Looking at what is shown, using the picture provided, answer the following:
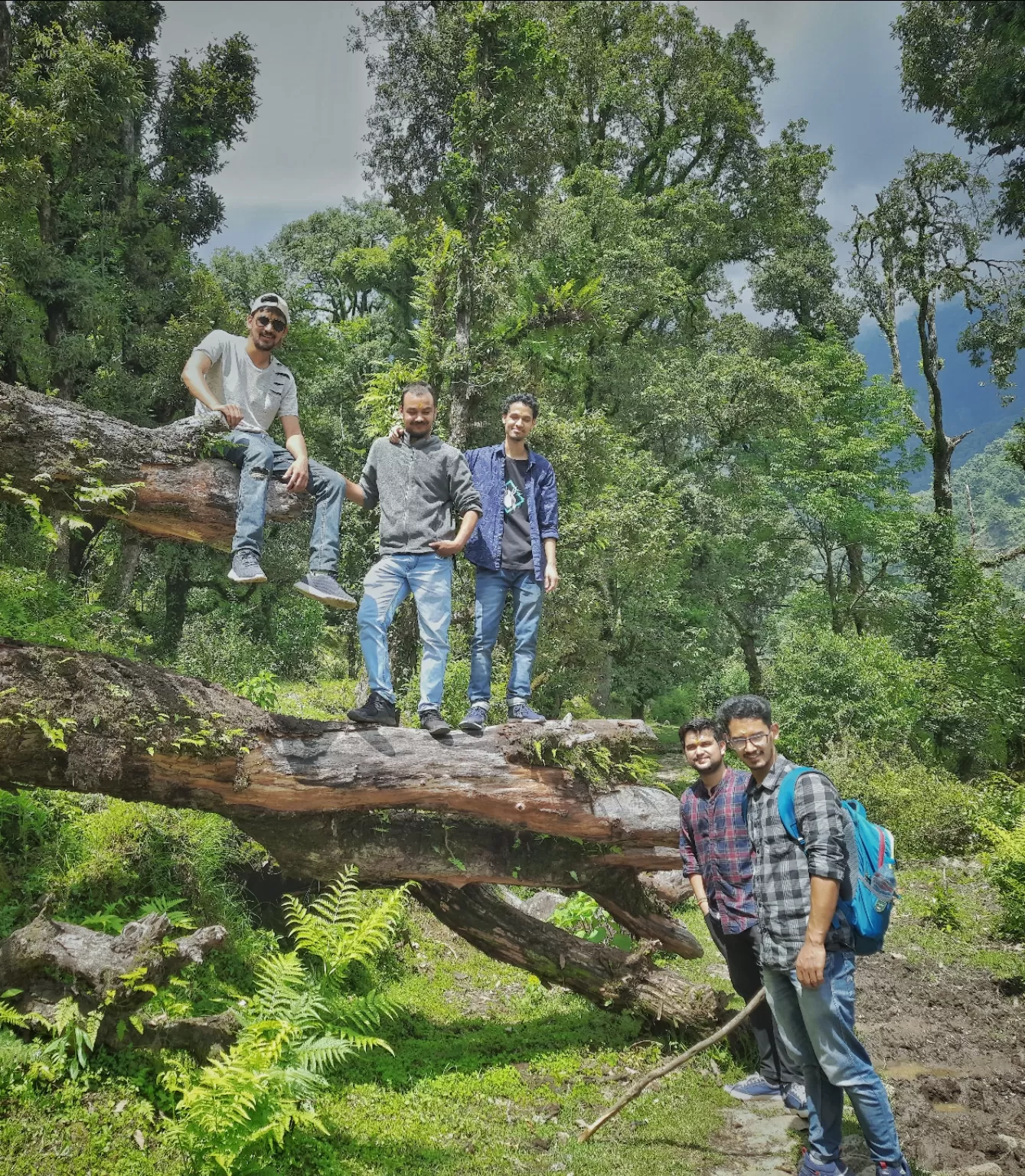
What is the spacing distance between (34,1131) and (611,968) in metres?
4.58

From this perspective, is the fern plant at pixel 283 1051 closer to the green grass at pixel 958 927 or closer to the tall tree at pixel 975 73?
the green grass at pixel 958 927

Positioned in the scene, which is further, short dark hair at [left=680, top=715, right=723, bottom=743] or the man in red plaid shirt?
short dark hair at [left=680, top=715, right=723, bottom=743]

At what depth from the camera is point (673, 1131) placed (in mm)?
5375

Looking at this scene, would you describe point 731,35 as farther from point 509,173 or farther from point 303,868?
point 303,868

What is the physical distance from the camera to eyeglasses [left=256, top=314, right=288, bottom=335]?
5715mm

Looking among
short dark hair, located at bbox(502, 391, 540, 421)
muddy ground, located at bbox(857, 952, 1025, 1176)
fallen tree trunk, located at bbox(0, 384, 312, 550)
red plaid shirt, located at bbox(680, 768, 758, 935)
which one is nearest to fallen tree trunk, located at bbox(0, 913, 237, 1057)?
fallen tree trunk, located at bbox(0, 384, 312, 550)

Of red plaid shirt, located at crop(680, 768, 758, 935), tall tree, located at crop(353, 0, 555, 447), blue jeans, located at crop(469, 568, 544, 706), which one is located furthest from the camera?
tall tree, located at crop(353, 0, 555, 447)

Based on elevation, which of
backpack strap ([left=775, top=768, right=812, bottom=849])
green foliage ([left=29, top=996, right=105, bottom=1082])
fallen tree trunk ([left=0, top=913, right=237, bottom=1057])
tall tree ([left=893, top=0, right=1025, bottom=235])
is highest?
tall tree ([left=893, top=0, right=1025, bottom=235])

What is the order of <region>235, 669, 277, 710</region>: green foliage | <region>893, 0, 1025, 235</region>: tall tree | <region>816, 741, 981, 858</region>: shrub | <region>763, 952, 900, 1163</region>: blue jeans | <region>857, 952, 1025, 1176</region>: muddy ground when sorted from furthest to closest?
1. <region>893, 0, 1025, 235</region>: tall tree
2. <region>816, 741, 981, 858</region>: shrub
3. <region>235, 669, 277, 710</region>: green foliage
4. <region>857, 952, 1025, 1176</region>: muddy ground
5. <region>763, 952, 900, 1163</region>: blue jeans

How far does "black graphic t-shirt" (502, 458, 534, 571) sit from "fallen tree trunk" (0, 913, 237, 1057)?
3.42m

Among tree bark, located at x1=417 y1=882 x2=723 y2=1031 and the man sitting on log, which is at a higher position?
the man sitting on log

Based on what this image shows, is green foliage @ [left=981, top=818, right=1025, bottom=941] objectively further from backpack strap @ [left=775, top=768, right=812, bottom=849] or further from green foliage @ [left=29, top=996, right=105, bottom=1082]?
green foliage @ [left=29, top=996, right=105, bottom=1082]

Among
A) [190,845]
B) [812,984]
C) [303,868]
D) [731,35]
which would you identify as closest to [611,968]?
[303,868]

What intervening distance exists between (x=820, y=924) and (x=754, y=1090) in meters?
2.85
